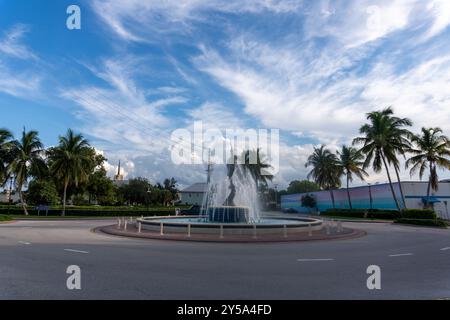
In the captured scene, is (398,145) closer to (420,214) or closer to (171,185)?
(420,214)

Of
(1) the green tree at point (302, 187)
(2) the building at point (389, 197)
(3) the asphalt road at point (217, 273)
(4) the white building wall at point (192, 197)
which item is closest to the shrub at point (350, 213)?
(2) the building at point (389, 197)

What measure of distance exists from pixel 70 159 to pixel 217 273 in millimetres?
43199

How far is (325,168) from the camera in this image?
61.7 metres

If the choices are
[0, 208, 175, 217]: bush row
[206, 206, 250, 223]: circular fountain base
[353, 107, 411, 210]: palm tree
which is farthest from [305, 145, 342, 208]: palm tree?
[206, 206, 250, 223]: circular fountain base

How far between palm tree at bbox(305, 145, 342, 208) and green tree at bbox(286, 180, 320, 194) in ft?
190

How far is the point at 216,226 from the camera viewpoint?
18.7 metres

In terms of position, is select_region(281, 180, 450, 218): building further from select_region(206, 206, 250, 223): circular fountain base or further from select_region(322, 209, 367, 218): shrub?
select_region(206, 206, 250, 223): circular fountain base

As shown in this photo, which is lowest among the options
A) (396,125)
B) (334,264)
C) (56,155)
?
(334,264)

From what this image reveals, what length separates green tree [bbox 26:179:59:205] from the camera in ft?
170

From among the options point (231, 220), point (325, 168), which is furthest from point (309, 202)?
point (231, 220)
